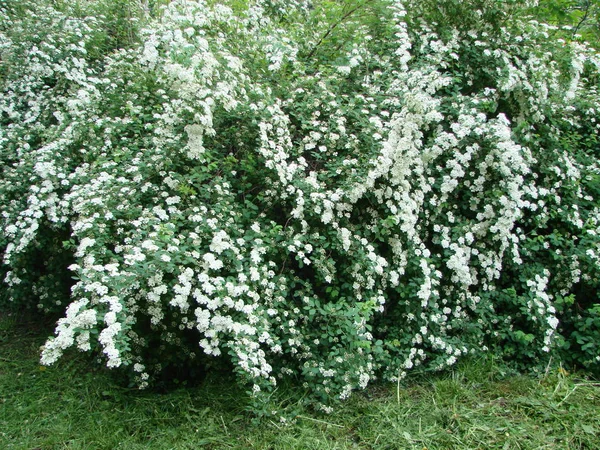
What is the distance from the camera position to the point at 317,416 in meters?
3.30

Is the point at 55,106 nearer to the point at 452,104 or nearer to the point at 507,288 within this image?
the point at 452,104

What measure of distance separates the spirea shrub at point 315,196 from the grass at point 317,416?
0.19 meters

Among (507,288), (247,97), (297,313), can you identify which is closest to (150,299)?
(297,313)

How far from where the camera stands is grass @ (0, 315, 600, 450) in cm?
310

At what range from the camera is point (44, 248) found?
422cm

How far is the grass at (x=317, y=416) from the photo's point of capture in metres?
3.10

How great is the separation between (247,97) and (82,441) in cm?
258

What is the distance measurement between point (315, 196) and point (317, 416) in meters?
1.47

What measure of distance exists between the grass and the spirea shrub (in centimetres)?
19

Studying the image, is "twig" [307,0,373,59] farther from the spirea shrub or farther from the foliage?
the foliage

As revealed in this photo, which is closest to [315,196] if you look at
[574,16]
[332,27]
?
[332,27]

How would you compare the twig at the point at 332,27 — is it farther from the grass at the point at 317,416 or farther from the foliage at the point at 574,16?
the grass at the point at 317,416

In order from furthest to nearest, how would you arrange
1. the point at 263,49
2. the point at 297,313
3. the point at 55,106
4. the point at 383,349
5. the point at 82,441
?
the point at 55,106
the point at 263,49
the point at 383,349
the point at 297,313
the point at 82,441

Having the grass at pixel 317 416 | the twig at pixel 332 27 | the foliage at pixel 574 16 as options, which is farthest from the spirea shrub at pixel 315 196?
the foliage at pixel 574 16
